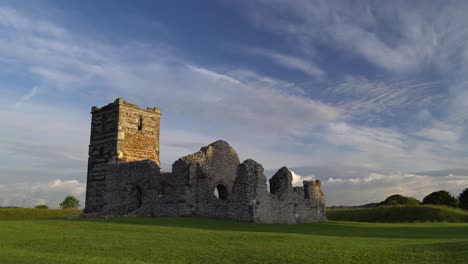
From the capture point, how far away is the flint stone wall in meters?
23.7

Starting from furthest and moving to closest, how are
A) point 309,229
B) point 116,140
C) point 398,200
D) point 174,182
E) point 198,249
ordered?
point 398,200 < point 116,140 < point 174,182 < point 309,229 < point 198,249

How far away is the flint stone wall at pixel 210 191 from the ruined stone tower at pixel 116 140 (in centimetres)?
98

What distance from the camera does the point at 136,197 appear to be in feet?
94.8

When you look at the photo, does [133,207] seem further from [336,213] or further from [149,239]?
[336,213]

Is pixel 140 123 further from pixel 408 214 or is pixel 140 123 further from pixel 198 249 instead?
pixel 198 249

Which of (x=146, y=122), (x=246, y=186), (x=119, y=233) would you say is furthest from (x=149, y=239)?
(x=146, y=122)

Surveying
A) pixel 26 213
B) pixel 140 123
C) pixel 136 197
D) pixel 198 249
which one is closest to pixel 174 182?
pixel 136 197

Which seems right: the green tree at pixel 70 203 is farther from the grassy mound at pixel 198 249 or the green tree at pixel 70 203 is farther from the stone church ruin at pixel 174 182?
the grassy mound at pixel 198 249

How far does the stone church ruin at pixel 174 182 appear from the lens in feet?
78.5

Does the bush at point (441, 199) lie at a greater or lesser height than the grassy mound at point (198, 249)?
greater

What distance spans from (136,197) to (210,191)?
20.0 feet

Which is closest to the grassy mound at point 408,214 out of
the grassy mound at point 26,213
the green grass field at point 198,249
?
the green grass field at point 198,249

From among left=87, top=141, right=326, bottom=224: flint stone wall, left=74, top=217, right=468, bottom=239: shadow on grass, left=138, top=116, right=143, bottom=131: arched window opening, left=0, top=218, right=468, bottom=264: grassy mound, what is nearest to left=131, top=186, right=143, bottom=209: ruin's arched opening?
left=87, top=141, right=326, bottom=224: flint stone wall

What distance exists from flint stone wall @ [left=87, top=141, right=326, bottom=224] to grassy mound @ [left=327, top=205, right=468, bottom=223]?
8777 mm
